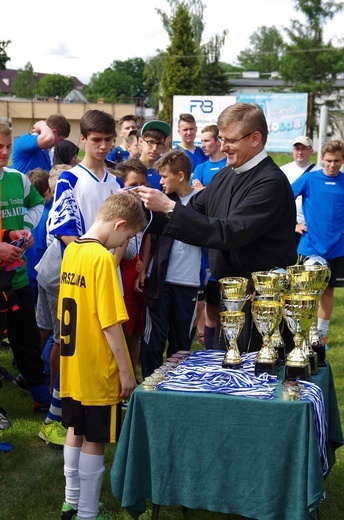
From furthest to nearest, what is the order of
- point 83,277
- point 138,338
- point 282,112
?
point 282,112, point 138,338, point 83,277

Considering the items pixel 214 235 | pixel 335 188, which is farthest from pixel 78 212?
pixel 335 188

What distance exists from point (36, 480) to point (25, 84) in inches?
4853

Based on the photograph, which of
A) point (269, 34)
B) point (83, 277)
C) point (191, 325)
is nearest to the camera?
point (83, 277)

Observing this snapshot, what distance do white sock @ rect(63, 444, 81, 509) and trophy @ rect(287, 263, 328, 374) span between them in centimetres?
126

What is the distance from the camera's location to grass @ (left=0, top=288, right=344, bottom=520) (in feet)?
12.0

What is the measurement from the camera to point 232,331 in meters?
3.16

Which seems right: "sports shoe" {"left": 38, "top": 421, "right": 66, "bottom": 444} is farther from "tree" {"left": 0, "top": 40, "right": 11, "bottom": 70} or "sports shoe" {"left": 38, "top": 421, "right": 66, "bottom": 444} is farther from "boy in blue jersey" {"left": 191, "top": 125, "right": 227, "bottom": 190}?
"tree" {"left": 0, "top": 40, "right": 11, "bottom": 70}

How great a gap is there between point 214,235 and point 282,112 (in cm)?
2266

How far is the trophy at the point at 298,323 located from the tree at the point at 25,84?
390ft

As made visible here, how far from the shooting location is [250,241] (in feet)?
11.0

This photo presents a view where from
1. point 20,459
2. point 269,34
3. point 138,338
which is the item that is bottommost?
point 20,459

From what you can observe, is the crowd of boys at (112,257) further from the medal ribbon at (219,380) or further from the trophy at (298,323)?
the trophy at (298,323)

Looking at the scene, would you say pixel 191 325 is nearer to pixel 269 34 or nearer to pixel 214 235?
pixel 214 235

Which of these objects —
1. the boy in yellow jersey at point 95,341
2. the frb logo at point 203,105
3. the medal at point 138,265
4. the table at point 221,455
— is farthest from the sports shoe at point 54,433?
the frb logo at point 203,105
